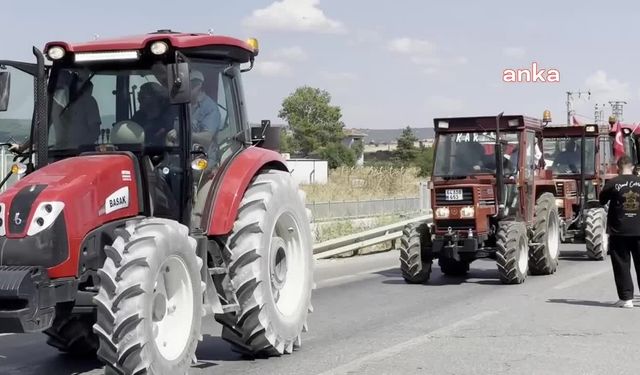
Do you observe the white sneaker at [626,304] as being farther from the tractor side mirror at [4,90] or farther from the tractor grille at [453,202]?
the tractor side mirror at [4,90]

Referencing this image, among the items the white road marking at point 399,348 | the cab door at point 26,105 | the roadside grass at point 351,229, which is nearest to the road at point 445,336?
the white road marking at point 399,348

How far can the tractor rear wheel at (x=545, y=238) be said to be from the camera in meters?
15.1

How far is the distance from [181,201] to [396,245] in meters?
15.3

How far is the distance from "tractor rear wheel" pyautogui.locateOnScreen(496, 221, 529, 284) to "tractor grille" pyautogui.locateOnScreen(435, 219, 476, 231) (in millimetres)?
425

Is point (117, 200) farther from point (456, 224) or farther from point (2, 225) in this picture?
point (456, 224)

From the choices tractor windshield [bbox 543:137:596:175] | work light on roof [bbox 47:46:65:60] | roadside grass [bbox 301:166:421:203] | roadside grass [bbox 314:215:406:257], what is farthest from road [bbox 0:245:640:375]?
roadside grass [bbox 301:166:421:203]

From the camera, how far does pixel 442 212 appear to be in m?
14.2

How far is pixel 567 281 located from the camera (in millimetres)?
14469

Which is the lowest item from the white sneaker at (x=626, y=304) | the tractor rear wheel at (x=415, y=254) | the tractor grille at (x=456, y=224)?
the white sneaker at (x=626, y=304)

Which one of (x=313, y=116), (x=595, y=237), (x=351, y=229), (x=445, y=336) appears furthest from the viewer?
(x=313, y=116)

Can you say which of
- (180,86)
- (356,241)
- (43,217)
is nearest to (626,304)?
(180,86)

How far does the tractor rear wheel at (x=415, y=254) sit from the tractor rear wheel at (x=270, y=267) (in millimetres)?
5643

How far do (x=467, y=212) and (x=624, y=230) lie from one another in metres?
3.13

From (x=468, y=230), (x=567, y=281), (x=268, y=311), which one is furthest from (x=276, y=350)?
(x=567, y=281)
